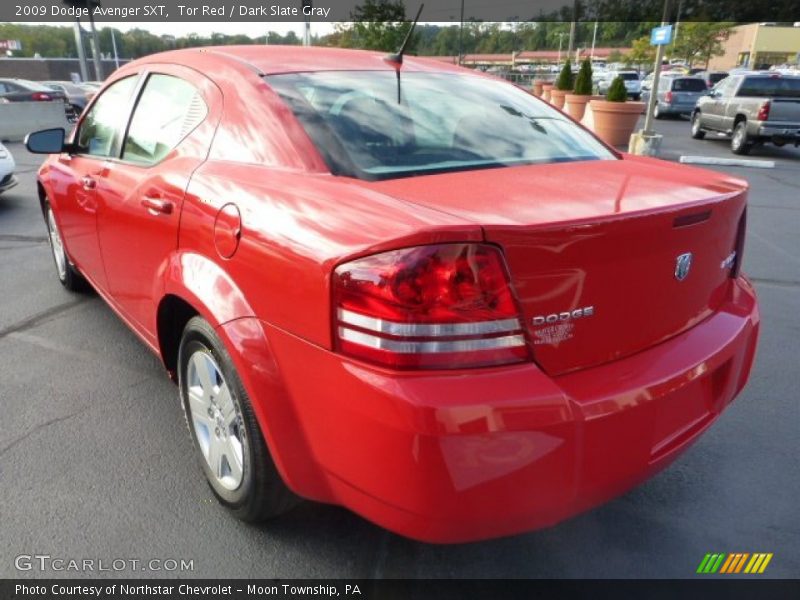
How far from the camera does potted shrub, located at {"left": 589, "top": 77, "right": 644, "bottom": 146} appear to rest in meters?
14.1

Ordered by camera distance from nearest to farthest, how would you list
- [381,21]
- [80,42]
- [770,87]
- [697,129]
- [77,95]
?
1. [770,87]
2. [697,129]
3. [77,95]
4. [80,42]
5. [381,21]

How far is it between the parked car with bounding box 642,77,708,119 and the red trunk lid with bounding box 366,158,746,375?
2444cm

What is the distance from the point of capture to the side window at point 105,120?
3162 millimetres

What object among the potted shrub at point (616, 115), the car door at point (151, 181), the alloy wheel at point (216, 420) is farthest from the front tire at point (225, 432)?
the potted shrub at point (616, 115)

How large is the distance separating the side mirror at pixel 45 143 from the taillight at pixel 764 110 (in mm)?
13959

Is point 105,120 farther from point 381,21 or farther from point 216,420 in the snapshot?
point 381,21

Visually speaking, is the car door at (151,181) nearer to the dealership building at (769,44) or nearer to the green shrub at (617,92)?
the green shrub at (617,92)

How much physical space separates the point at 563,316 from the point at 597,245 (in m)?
0.21

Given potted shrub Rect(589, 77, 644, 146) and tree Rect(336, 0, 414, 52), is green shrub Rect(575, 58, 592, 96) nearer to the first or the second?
potted shrub Rect(589, 77, 644, 146)

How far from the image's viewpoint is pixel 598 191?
1883mm

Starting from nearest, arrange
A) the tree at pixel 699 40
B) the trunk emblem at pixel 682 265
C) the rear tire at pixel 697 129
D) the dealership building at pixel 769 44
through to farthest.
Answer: the trunk emblem at pixel 682 265
the rear tire at pixel 697 129
the tree at pixel 699 40
the dealership building at pixel 769 44

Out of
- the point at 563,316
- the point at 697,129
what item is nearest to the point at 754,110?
the point at 697,129

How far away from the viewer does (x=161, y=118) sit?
2.75 meters

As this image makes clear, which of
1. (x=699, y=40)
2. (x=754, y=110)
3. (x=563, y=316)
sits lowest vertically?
(x=754, y=110)
